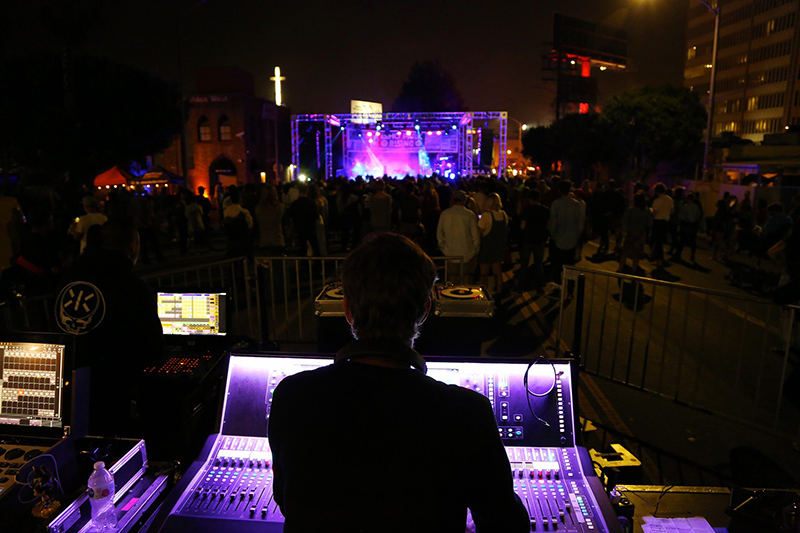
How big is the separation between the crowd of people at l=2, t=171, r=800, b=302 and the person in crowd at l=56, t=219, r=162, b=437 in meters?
2.22

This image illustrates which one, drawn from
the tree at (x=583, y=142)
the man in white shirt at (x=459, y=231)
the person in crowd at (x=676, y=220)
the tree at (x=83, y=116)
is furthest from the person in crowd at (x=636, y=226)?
the tree at (x=583, y=142)

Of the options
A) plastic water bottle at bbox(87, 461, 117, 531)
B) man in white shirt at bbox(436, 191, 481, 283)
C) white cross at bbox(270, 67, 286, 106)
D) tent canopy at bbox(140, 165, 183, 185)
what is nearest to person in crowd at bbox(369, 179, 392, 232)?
man in white shirt at bbox(436, 191, 481, 283)

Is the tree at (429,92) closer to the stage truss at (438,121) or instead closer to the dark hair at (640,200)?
the stage truss at (438,121)

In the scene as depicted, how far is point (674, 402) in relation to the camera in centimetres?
544

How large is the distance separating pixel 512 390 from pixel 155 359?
9.30ft

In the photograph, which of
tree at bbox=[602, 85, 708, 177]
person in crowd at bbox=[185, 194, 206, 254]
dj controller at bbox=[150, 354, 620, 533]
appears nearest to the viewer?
dj controller at bbox=[150, 354, 620, 533]

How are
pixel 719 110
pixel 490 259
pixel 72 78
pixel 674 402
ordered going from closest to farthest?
pixel 674 402 → pixel 490 259 → pixel 72 78 → pixel 719 110

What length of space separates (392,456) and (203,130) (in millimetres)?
45304

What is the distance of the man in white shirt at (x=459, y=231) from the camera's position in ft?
28.3

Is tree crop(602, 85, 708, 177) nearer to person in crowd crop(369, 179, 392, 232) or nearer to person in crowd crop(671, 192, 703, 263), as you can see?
person in crowd crop(671, 192, 703, 263)

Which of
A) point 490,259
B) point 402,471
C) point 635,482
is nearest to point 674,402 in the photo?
point 635,482

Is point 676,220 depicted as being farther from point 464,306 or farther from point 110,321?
point 110,321

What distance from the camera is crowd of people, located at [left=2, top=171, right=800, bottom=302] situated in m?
8.59

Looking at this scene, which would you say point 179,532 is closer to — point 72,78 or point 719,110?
point 72,78
